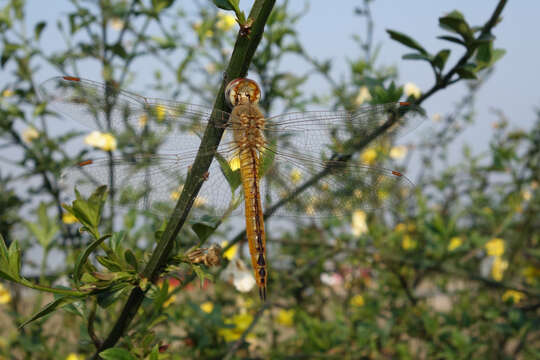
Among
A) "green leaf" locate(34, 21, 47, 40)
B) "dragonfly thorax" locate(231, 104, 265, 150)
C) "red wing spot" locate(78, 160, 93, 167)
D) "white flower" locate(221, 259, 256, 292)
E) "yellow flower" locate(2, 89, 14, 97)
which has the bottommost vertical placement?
"white flower" locate(221, 259, 256, 292)

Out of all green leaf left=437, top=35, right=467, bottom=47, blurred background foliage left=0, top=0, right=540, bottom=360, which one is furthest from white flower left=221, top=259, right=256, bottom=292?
green leaf left=437, top=35, right=467, bottom=47

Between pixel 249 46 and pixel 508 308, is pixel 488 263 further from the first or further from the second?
pixel 249 46

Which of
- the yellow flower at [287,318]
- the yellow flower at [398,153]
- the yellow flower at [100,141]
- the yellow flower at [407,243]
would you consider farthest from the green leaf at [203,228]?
the yellow flower at [398,153]

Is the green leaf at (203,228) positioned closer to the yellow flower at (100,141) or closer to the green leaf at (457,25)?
the green leaf at (457,25)

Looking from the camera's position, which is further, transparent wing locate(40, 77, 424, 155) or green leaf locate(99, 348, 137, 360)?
transparent wing locate(40, 77, 424, 155)

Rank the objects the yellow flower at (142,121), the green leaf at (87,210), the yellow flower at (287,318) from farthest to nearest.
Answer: the yellow flower at (287,318), the yellow flower at (142,121), the green leaf at (87,210)

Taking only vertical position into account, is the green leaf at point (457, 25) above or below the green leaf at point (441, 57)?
above

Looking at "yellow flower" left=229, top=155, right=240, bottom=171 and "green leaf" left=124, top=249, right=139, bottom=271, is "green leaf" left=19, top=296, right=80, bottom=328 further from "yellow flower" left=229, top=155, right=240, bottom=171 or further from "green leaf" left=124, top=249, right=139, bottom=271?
"yellow flower" left=229, top=155, right=240, bottom=171
